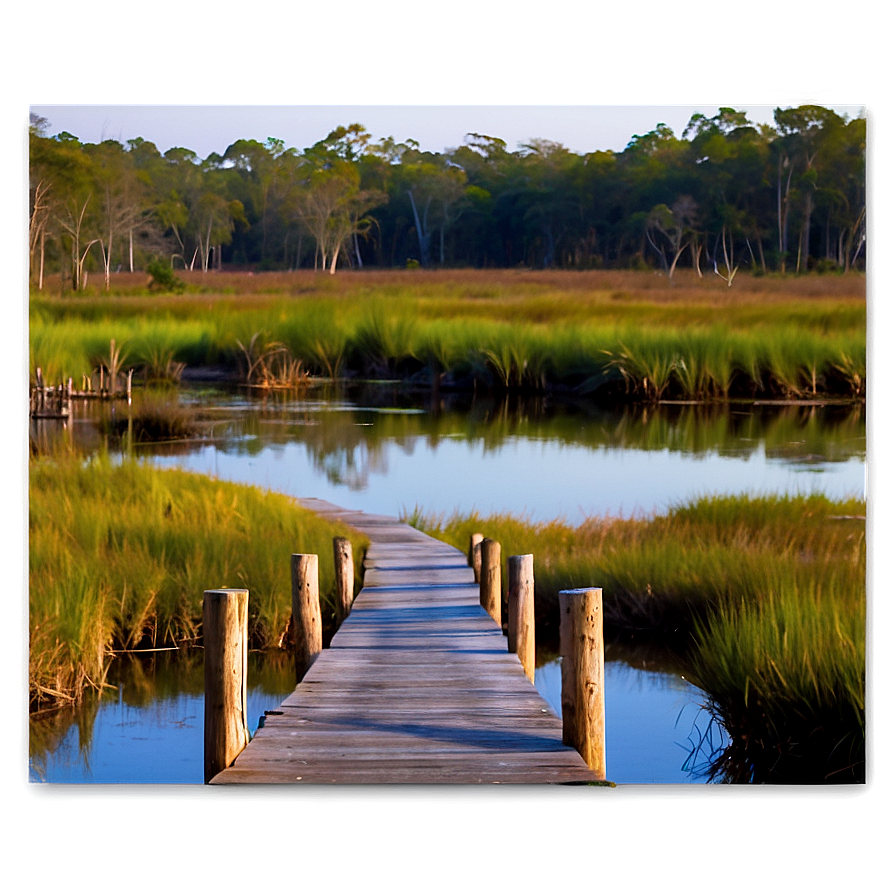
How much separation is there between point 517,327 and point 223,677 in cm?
1433

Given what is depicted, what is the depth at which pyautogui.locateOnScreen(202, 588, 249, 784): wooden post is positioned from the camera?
10.8 ft

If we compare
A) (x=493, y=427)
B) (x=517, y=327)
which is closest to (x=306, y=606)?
(x=493, y=427)

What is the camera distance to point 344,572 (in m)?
5.62

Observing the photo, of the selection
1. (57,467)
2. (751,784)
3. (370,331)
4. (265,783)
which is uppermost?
(370,331)

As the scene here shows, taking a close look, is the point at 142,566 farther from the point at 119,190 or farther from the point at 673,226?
the point at 673,226

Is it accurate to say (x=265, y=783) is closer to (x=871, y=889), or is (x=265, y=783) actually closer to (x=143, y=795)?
(x=143, y=795)

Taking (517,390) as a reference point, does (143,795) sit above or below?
below

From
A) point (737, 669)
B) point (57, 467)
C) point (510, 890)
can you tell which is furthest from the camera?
point (57, 467)

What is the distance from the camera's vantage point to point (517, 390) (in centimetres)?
1738

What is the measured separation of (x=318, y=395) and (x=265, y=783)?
45.7ft

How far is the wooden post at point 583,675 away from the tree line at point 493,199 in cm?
795

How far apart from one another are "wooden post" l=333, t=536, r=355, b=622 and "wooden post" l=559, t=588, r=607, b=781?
236cm

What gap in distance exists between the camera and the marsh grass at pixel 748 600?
4148 mm

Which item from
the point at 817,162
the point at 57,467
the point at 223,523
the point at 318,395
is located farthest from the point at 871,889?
the point at 318,395
